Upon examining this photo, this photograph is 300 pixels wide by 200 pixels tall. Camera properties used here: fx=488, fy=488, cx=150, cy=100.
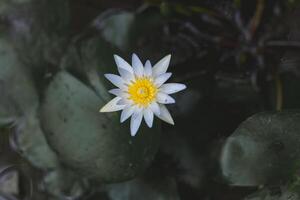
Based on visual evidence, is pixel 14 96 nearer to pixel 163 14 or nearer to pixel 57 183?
pixel 57 183

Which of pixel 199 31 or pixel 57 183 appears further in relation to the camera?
pixel 199 31

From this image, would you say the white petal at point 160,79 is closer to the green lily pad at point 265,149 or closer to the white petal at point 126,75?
the white petal at point 126,75

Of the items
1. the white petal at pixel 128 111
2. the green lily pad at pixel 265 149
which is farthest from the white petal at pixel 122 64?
the green lily pad at pixel 265 149

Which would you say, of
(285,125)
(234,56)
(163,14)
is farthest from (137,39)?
(285,125)

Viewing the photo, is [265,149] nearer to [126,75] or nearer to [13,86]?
[126,75]

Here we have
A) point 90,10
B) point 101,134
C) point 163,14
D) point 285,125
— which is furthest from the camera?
point 90,10

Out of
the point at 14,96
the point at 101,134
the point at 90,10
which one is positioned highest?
the point at 90,10

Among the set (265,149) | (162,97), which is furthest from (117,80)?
(265,149)

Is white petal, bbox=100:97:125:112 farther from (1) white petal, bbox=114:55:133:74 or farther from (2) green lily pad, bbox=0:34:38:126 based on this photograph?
(2) green lily pad, bbox=0:34:38:126
